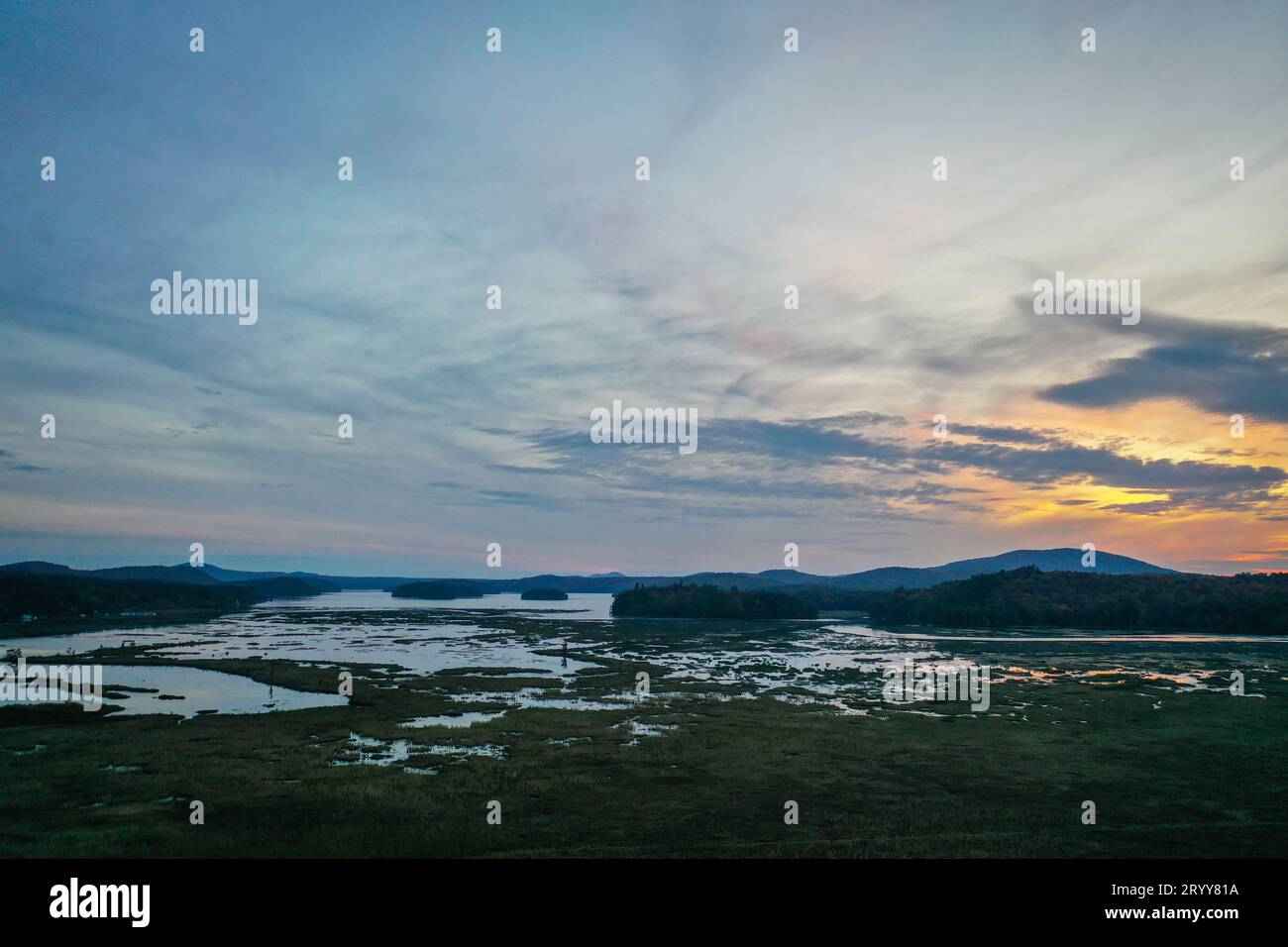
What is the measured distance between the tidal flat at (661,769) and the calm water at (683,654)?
135cm

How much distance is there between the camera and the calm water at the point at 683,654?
62.2 meters

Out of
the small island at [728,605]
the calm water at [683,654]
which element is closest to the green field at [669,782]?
the calm water at [683,654]

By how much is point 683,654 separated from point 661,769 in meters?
64.1

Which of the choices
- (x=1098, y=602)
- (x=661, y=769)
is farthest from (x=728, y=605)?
(x=661, y=769)

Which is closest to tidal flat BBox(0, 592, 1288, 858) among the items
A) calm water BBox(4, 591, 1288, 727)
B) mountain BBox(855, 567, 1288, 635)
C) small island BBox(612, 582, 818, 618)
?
→ calm water BBox(4, 591, 1288, 727)

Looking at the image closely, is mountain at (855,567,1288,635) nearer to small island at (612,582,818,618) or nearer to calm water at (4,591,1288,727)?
calm water at (4,591,1288,727)

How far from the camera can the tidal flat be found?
80.7 feet

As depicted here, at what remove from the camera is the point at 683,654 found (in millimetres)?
97812

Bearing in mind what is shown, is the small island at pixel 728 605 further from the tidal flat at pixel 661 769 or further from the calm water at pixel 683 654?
the tidal flat at pixel 661 769

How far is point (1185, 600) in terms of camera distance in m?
145
